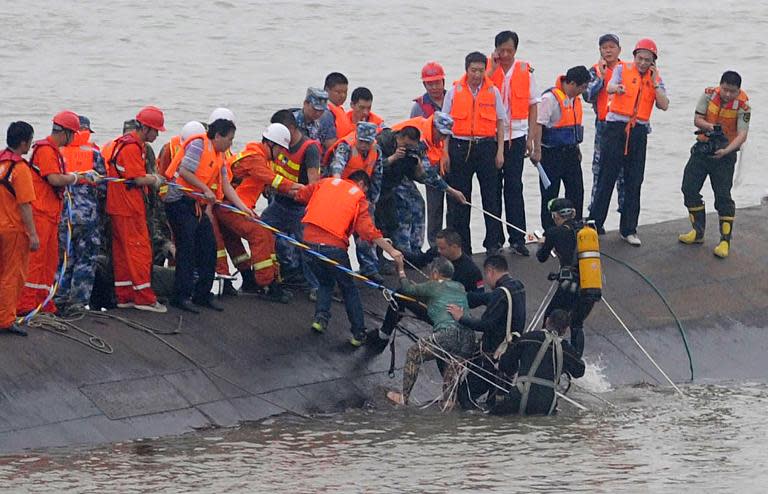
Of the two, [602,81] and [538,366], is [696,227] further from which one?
[538,366]

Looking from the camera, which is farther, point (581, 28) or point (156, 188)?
point (581, 28)

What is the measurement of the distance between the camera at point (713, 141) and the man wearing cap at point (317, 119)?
5154 mm

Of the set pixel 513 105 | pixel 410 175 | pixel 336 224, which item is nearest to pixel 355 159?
pixel 410 175

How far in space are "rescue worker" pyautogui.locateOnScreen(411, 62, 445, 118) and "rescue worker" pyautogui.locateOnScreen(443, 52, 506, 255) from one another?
46cm

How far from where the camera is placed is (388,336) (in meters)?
16.0

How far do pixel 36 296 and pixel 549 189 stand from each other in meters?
7.22

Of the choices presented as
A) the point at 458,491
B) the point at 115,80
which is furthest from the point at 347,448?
the point at 115,80

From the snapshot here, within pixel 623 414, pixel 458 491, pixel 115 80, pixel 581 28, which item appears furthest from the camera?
pixel 581 28

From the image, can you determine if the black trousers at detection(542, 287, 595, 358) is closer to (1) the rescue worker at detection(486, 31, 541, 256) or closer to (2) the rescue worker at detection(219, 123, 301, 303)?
(1) the rescue worker at detection(486, 31, 541, 256)

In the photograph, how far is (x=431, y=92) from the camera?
729 inches

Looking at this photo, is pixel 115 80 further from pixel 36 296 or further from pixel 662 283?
pixel 36 296

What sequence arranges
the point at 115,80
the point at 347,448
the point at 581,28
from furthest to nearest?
the point at 581,28 < the point at 115,80 < the point at 347,448

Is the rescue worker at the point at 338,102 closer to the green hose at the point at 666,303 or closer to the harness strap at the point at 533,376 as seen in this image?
the green hose at the point at 666,303

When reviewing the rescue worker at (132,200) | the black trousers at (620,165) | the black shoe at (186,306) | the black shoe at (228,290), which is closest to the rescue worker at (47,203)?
the rescue worker at (132,200)
